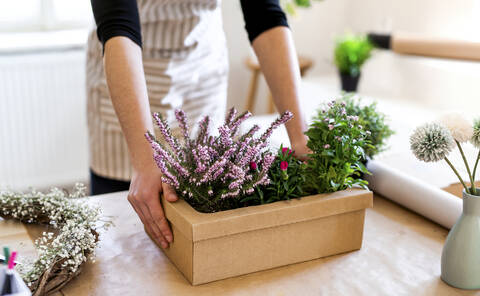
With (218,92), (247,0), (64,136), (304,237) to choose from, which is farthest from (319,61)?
(304,237)

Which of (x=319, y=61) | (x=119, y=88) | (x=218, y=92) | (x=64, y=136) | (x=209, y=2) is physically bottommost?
(x=64, y=136)

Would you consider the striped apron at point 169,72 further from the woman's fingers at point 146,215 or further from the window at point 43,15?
the window at point 43,15

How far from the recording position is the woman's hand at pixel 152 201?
990 millimetres

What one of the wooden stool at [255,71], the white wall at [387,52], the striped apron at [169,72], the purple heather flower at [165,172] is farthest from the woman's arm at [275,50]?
the wooden stool at [255,71]

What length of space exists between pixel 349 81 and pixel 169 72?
5.07 feet

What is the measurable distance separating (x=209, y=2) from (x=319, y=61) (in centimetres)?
210

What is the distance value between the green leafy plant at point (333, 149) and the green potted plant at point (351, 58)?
188 centimetres

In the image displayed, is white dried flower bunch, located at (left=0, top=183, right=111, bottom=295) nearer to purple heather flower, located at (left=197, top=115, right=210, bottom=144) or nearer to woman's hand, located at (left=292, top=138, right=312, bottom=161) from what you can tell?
purple heather flower, located at (left=197, top=115, right=210, bottom=144)

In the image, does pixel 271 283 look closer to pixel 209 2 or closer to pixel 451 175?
pixel 451 175

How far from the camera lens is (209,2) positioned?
1.58m

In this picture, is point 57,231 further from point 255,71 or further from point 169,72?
point 255,71

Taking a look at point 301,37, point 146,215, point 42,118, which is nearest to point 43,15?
point 42,118

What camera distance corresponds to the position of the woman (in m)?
1.08

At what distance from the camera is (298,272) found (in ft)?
3.25
